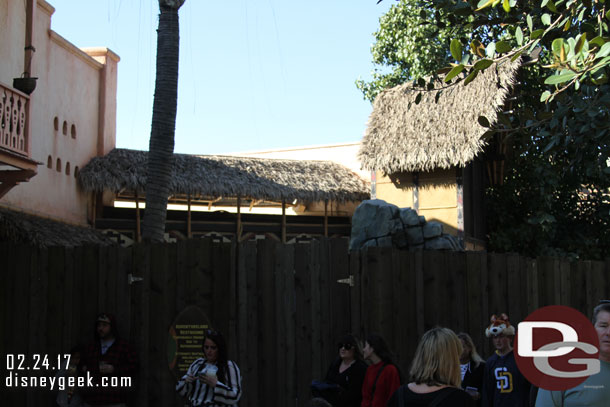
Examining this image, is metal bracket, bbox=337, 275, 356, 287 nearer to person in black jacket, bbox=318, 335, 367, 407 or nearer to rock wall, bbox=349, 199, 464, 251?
person in black jacket, bbox=318, 335, 367, 407

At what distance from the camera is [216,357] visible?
21.5 ft

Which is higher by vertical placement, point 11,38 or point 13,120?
point 11,38

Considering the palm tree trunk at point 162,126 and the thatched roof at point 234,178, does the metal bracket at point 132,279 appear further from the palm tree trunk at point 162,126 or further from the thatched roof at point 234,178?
the thatched roof at point 234,178

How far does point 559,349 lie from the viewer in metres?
3.34

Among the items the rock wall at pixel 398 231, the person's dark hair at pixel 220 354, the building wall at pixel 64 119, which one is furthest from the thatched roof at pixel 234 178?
the person's dark hair at pixel 220 354

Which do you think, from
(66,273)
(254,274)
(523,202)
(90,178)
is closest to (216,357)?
(254,274)

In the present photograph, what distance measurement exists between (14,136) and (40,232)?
4.14 m

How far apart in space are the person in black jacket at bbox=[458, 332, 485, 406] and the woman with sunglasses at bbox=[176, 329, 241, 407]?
2101 millimetres

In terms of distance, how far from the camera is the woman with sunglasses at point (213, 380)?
6368 mm

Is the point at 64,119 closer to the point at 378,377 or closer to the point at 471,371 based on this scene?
the point at 471,371

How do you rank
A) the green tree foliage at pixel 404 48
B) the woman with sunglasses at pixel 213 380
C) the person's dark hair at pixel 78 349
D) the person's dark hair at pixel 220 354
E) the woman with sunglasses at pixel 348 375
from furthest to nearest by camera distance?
the green tree foliage at pixel 404 48
the person's dark hair at pixel 78 349
the woman with sunglasses at pixel 348 375
the person's dark hair at pixel 220 354
the woman with sunglasses at pixel 213 380

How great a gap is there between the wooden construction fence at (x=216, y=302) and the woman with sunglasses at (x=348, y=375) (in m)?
1.32

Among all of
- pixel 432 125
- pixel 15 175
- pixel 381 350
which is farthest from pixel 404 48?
pixel 381 350

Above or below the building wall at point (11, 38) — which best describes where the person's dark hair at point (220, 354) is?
below
